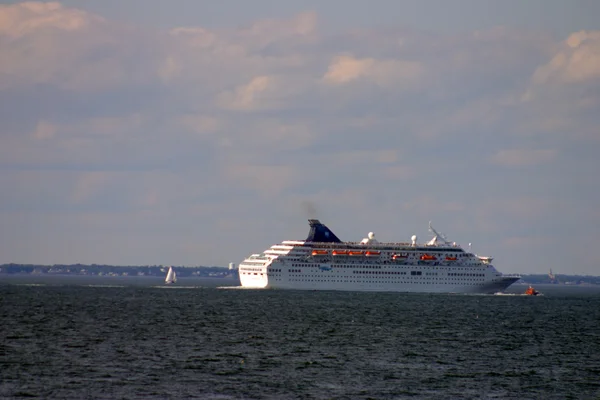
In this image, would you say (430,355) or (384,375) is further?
(430,355)

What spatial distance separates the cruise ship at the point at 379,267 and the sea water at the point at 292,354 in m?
53.0

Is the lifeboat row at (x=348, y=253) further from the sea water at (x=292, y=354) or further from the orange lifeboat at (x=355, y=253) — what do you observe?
the sea water at (x=292, y=354)

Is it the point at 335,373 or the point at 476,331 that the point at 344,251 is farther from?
the point at 335,373

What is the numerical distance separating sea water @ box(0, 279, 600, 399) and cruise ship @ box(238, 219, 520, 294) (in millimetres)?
53050

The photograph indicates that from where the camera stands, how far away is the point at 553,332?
3974 inches

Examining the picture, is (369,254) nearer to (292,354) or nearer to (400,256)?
(400,256)

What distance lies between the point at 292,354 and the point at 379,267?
109649 mm

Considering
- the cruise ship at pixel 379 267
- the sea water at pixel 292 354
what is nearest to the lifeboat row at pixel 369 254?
the cruise ship at pixel 379 267

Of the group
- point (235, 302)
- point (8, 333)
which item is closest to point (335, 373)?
point (8, 333)

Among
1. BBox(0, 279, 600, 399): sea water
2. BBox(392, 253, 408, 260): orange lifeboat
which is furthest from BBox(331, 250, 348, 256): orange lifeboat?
BBox(0, 279, 600, 399): sea water

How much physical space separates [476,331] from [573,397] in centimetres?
4256

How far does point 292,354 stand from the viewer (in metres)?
72.2

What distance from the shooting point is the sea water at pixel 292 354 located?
2179 inches

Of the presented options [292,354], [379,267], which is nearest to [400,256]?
[379,267]
